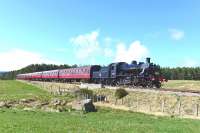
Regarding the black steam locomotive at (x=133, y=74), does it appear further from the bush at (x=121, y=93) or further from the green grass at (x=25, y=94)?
the green grass at (x=25, y=94)

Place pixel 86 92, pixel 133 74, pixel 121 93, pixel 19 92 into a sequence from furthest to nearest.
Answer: pixel 19 92, pixel 133 74, pixel 86 92, pixel 121 93

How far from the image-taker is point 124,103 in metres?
48.7

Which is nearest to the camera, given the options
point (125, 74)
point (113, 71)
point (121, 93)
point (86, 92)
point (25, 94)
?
point (121, 93)

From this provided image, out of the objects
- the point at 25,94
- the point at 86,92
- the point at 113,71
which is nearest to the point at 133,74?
the point at 113,71

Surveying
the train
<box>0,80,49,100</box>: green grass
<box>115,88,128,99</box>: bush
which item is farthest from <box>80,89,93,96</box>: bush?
<box>115,88,128,99</box>: bush

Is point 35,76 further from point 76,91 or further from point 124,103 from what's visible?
point 124,103

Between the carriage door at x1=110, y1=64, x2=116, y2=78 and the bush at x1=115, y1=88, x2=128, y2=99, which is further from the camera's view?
the carriage door at x1=110, y1=64, x2=116, y2=78

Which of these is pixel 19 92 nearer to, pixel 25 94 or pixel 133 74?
pixel 25 94

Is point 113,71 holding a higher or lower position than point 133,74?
higher

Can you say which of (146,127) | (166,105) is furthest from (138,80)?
(146,127)

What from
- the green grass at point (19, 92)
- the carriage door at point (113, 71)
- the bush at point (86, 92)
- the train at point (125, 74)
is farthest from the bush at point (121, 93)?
the green grass at point (19, 92)

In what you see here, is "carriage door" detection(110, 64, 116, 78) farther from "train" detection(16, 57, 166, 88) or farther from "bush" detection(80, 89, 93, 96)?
"bush" detection(80, 89, 93, 96)

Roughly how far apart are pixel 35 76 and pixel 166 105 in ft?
334

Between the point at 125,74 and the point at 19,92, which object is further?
the point at 19,92
